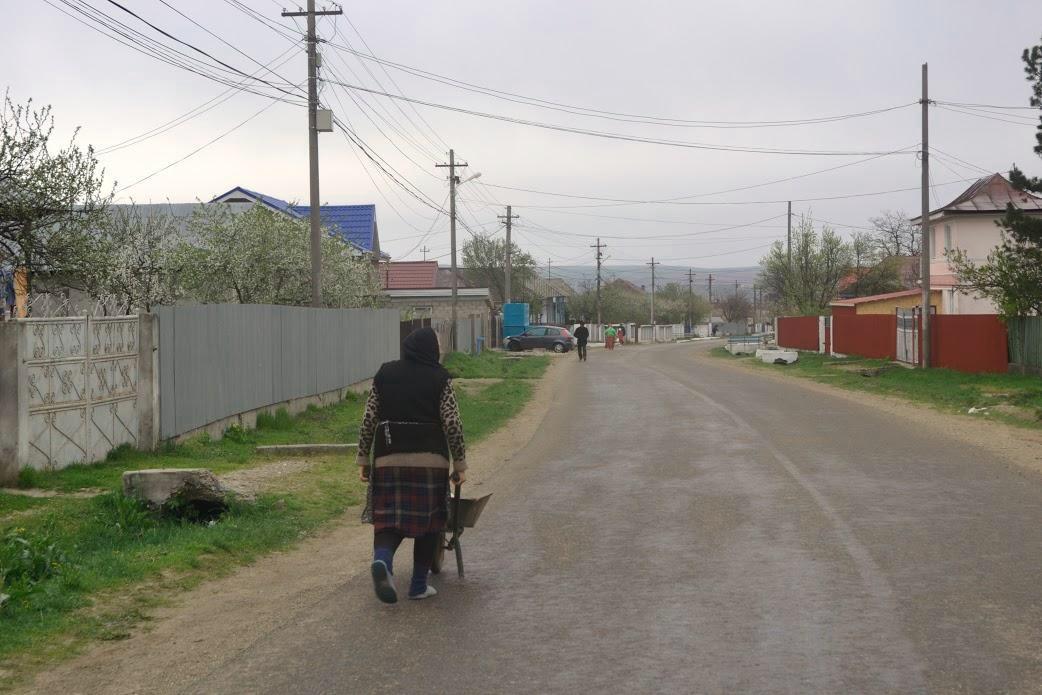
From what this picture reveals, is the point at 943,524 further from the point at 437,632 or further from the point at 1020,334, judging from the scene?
the point at 1020,334

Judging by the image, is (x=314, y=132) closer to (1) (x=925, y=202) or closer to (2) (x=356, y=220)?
(1) (x=925, y=202)

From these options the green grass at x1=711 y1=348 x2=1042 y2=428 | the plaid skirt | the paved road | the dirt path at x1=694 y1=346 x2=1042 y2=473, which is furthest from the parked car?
the plaid skirt

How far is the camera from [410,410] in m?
7.13

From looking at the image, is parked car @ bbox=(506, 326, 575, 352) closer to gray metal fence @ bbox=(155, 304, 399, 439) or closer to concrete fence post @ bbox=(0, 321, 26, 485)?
gray metal fence @ bbox=(155, 304, 399, 439)

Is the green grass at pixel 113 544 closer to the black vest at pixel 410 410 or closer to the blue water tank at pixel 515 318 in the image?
the black vest at pixel 410 410

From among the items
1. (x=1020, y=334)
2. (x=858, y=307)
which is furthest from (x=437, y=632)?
(x=858, y=307)

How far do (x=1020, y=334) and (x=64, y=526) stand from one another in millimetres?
26227

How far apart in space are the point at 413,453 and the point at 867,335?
1474 inches

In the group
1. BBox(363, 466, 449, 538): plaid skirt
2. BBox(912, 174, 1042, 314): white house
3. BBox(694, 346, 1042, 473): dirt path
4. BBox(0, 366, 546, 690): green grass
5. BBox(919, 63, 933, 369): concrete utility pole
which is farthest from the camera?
BBox(912, 174, 1042, 314): white house

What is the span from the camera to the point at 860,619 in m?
6.27

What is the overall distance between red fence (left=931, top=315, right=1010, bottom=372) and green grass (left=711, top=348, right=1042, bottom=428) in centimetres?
80

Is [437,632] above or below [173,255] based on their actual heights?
below

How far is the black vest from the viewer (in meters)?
7.12

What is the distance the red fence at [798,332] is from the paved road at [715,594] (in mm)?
38855
